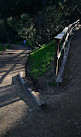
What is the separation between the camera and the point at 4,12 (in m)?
30.4

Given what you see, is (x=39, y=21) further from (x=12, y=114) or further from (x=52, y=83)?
(x=12, y=114)

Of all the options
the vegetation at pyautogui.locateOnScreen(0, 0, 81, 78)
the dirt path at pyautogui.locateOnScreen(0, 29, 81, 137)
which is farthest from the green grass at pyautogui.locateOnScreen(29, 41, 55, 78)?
the dirt path at pyautogui.locateOnScreen(0, 29, 81, 137)

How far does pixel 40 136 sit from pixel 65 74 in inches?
129

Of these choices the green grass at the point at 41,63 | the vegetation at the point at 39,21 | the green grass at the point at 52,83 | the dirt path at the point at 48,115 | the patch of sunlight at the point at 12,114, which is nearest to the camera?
the dirt path at the point at 48,115

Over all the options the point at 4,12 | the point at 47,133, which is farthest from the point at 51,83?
the point at 4,12

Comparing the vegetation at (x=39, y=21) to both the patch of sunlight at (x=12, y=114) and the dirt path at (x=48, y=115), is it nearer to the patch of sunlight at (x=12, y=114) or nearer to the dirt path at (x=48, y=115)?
the dirt path at (x=48, y=115)

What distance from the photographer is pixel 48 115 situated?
4477mm

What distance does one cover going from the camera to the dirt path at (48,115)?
12.7 feet

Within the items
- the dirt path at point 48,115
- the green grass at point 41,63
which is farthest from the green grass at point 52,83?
the green grass at point 41,63

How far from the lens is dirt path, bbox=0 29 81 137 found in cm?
388

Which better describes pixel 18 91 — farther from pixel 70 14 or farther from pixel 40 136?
pixel 70 14

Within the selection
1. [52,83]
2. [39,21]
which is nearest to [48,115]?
[52,83]

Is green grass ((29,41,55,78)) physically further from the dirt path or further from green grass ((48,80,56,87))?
the dirt path

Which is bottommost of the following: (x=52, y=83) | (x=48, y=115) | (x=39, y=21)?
(x=48, y=115)
